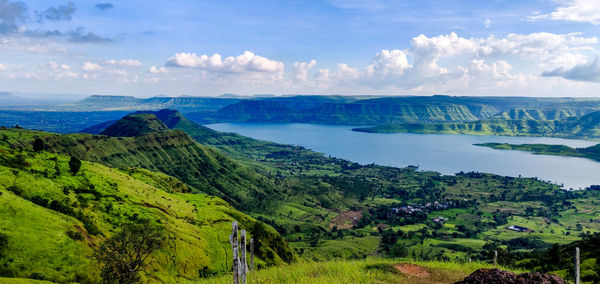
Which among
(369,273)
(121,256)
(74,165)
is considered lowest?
(121,256)

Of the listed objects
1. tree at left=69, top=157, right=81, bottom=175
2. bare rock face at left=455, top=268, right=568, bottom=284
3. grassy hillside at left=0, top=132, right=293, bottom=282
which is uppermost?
bare rock face at left=455, top=268, right=568, bottom=284

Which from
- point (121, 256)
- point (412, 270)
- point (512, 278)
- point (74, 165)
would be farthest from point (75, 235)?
point (512, 278)

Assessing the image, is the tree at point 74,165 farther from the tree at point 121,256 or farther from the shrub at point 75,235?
the tree at point 121,256

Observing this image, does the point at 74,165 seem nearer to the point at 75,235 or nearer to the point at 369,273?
the point at 75,235

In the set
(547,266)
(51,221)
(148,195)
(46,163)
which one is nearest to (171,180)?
(148,195)

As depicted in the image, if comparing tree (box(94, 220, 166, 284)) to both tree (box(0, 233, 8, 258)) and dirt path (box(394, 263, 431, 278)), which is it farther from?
dirt path (box(394, 263, 431, 278))

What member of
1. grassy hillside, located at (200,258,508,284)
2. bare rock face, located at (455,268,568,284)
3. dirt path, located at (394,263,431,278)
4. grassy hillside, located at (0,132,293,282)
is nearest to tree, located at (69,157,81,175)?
grassy hillside, located at (0,132,293,282)

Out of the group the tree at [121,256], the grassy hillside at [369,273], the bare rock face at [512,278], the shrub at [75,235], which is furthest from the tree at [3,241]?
the bare rock face at [512,278]

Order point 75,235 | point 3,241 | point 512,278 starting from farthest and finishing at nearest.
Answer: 1. point 75,235
2. point 3,241
3. point 512,278

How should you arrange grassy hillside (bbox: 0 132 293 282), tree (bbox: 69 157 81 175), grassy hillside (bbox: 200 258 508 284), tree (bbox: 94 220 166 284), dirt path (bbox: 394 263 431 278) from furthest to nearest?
tree (bbox: 69 157 81 175), grassy hillside (bbox: 0 132 293 282), tree (bbox: 94 220 166 284), dirt path (bbox: 394 263 431 278), grassy hillside (bbox: 200 258 508 284)
